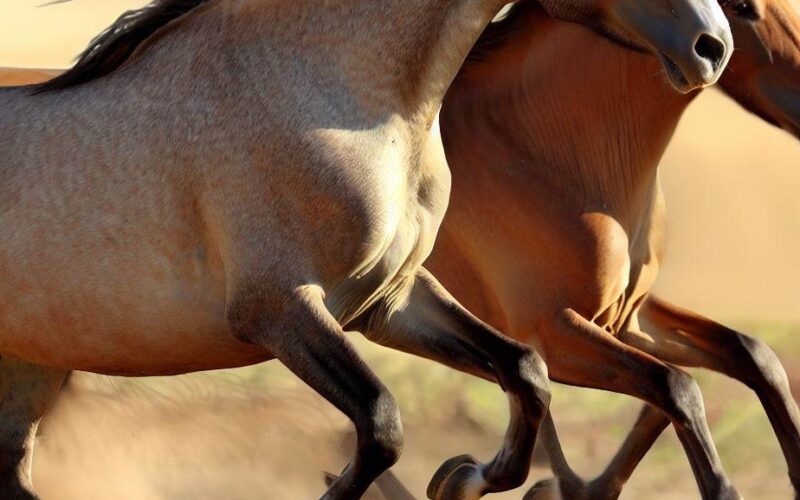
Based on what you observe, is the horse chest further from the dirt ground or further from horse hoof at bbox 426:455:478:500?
the dirt ground

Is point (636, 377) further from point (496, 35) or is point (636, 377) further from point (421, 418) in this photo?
point (421, 418)

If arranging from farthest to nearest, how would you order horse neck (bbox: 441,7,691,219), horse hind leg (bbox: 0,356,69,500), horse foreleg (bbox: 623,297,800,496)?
horse neck (bbox: 441,7,691,219)
horse foreleg (bbox: 623,297,800,496)
horse hind leg (bbox: 0,356,69,500)

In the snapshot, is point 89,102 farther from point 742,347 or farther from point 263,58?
point 742,347

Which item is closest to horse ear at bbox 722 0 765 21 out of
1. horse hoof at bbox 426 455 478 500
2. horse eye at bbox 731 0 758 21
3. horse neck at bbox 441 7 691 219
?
horse eye at bbox 731 0 758 21

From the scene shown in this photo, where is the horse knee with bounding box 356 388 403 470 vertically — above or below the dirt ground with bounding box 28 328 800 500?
above

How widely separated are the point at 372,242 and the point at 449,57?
1.74 ft

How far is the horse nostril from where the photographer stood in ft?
12.5

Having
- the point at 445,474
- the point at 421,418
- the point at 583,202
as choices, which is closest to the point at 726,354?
the point at 583,202

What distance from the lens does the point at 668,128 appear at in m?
5.32

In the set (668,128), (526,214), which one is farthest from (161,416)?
(668,128)

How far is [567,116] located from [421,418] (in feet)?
9.72

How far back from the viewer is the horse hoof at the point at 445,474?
4.79 meters

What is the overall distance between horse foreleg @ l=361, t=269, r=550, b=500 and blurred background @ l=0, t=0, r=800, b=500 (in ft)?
5.27

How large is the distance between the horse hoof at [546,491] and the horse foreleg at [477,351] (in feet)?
3.04
